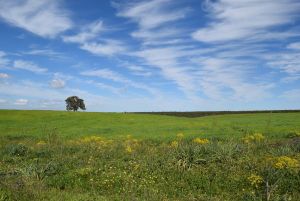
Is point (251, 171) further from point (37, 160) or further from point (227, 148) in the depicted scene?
point (37, 160)

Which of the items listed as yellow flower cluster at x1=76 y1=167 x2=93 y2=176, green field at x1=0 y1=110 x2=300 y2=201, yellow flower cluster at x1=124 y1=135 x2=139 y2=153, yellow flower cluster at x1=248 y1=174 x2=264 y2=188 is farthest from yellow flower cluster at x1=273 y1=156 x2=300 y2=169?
yellow flower cluster at x1=124 y1=135 x2=139 y2=153

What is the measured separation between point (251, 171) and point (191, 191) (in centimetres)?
261

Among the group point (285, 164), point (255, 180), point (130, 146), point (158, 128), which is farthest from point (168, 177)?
point (158, 128)

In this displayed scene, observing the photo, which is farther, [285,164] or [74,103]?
[74,103]

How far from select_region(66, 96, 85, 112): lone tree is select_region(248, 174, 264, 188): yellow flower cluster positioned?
109 meters

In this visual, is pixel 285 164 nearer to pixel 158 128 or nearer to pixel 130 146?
pixel 130 146

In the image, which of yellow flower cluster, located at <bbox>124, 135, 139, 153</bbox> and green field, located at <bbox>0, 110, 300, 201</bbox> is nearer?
green field, located at <bbox>0, 110, 300, 201</bbox>

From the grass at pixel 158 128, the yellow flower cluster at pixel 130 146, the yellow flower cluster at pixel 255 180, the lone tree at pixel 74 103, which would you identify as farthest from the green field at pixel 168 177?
the lone tree at pixel 74 103

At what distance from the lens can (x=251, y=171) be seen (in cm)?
1302

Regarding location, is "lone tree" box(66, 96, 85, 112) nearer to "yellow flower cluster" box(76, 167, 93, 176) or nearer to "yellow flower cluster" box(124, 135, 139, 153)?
"yellow flower cluster" box(124, 135, 139, 153)

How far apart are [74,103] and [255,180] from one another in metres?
110

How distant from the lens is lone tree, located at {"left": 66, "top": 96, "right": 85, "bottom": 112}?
388 ft

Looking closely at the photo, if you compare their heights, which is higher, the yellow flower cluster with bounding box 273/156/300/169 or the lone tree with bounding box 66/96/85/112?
the lone tree with bounding box 66/96/85/112

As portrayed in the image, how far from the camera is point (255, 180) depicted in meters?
11.6
